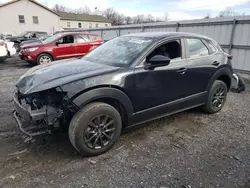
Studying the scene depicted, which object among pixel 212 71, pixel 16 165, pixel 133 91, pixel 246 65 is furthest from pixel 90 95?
pixel 246 65

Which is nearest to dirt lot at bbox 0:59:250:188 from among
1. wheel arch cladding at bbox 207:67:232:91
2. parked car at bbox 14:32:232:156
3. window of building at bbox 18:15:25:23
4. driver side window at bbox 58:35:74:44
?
parked car at bbox 14:32:232:156

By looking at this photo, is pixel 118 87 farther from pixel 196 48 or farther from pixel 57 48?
pixel 57 48

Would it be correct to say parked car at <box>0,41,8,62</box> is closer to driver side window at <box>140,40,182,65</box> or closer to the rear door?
driver side window at <box>140,40,182,65</box>

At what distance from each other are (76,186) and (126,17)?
7732 cm

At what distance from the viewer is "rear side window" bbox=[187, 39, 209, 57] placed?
3680 millimetres

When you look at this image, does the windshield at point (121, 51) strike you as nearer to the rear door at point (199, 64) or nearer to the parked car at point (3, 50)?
the rear door at point (199, 64)

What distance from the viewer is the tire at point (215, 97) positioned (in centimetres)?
411

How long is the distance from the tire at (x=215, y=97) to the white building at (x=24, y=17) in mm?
31452

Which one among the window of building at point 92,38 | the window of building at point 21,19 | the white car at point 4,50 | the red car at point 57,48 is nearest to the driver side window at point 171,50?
the red car at point 57,48

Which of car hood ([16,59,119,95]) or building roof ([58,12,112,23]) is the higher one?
building roof ([58,12,112,23])

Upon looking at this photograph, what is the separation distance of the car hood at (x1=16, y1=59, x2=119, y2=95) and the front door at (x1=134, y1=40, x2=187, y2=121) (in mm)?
496

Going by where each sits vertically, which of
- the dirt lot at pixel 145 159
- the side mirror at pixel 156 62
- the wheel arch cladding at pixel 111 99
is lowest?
the dirt lot at pixel 145 159

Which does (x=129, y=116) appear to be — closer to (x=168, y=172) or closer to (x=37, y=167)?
(x=168, y=172)

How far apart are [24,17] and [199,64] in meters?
32.1
